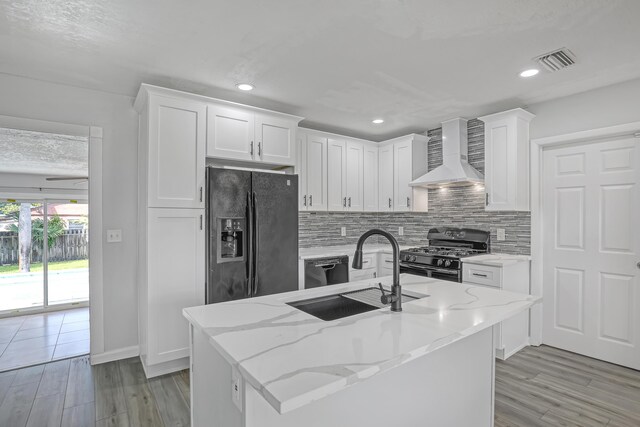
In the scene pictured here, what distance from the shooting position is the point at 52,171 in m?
6.35

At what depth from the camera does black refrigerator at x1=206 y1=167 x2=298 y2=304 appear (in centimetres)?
287

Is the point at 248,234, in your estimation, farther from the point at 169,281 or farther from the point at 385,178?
the point at 385,178

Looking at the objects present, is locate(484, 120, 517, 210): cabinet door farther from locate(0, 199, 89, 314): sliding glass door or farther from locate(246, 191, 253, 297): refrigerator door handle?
locate(0, 199, 89, 314): sliding glass door

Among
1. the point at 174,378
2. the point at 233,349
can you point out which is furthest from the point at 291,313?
the point at 174,378

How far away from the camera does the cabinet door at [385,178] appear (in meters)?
4.45

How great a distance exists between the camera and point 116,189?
3.03 meters

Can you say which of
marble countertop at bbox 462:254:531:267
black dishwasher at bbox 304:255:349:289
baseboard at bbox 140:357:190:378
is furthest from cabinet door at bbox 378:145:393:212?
baseboard at bbox 140:357:190:378

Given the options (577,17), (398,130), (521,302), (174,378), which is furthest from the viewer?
(398,130)

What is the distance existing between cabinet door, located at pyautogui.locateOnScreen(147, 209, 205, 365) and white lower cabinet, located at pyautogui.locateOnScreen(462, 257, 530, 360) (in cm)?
247

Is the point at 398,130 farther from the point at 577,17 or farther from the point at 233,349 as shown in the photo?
the point at 233,349

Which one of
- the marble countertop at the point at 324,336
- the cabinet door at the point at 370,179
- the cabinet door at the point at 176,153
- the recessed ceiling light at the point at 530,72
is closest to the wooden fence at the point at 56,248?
the cabinet door at the point at 176,153

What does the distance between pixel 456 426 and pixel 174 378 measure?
7.01 feet

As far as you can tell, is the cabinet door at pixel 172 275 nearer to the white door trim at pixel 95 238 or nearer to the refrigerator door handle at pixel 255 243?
the refrigerator door handle at pixel 255 243

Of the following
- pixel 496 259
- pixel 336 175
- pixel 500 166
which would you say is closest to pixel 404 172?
pixel 336 175
